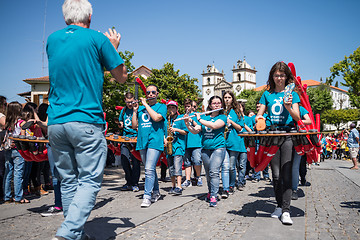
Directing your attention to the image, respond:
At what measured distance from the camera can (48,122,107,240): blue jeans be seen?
288cm

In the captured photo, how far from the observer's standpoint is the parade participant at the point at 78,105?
2.96 m

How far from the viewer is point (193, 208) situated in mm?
5742

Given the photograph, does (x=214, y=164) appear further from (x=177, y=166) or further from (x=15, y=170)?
(x=15, y=170)

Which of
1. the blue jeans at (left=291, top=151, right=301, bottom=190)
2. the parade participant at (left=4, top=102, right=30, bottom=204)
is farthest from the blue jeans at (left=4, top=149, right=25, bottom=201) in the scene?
the blue jeans at (left=291, top=151, right=301, bottom=190)

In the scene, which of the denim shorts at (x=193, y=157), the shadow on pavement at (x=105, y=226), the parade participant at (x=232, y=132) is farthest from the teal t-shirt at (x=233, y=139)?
the shadow on pavement at (x=105, y=226)

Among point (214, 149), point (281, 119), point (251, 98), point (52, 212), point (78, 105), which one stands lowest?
point (52, 212)

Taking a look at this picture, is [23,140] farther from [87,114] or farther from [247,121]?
[247,121]

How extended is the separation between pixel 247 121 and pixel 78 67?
625 centimetres

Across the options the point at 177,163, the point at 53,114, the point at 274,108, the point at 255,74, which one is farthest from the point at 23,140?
the point at 255,74

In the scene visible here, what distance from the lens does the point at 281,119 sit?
4.94 meters

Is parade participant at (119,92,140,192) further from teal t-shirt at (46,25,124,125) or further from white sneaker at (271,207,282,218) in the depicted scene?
teal t-shirt at (46,25,124,125)

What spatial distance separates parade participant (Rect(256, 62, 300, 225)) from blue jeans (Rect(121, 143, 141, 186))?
3752 millimetres

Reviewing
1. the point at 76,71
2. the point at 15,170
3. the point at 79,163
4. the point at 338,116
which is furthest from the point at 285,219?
the point at 338,116

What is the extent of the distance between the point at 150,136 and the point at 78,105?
3.19 m
